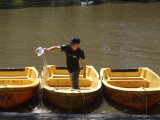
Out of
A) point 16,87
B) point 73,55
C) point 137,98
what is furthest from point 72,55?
point 137,98

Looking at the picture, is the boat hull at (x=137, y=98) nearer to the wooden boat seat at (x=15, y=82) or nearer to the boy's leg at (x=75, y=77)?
the boy's leg at (x=75, y=77)

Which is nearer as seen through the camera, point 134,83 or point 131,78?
point 134,83

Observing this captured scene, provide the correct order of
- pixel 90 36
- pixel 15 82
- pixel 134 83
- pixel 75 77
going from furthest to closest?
1. pixel 90 36
2. pixel 134 83
3. pixel 15 82
4. pixel 75 77

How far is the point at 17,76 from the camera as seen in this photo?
11984 mm

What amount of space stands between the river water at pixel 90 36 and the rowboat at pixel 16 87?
339mm

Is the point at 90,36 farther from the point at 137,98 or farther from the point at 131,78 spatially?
the point at 137,98

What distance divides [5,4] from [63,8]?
7.06m

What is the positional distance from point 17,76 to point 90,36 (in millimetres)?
10914

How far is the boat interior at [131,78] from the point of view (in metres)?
11.6

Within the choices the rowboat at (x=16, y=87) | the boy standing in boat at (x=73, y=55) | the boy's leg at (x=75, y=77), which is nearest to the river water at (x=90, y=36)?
the rowboat at (x=16, y=87)

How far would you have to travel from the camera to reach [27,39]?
2119 cm

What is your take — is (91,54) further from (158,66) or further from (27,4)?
(27,4)

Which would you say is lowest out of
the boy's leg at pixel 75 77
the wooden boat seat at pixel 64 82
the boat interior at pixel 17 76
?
the wooden boat seat at pixel 64 82

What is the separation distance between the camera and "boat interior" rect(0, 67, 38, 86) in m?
11.5
